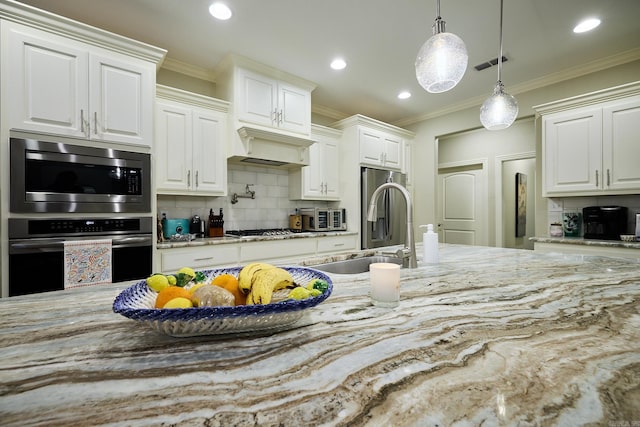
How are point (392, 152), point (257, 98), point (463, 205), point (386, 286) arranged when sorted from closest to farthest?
point (386, 286) < point (257, 98) < point (392, 152) < point (463, 205)

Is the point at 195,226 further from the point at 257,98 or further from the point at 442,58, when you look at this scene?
the point at 442,58

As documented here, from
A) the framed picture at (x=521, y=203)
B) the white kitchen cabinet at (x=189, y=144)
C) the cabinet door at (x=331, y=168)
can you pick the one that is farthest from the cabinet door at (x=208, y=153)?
the framed picture at (x=521, y=203)

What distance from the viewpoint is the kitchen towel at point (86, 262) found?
1.90 meters

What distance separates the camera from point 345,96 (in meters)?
3.79

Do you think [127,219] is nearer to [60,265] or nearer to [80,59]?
[60,265]

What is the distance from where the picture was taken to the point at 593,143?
2865mm

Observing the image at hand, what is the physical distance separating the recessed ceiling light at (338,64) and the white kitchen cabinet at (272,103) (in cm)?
46

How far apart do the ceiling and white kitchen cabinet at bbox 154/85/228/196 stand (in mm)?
475

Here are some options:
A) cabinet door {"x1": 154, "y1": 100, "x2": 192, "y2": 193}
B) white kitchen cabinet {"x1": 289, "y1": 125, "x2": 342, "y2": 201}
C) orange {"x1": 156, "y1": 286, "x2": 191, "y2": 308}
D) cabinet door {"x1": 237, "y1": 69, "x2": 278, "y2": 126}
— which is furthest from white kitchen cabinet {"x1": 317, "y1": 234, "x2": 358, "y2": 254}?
orange {"x1": 156, "y1": 286, "x2": 191, "y2": 308}

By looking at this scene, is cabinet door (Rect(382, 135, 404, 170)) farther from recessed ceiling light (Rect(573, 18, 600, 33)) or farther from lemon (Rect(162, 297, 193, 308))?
lemon (Rect(162, 297, 193, 308))

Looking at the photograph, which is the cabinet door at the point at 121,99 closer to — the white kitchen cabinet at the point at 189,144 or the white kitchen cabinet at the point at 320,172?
the white kitchen cabinet at the point at 189,144

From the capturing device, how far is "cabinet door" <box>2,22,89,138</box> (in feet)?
5.88

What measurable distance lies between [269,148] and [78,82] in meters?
1.56

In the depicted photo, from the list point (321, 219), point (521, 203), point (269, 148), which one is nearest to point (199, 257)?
point (269, 148)
